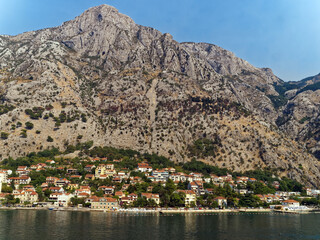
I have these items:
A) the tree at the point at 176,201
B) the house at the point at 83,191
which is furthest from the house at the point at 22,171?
the tree at the point at 176,201

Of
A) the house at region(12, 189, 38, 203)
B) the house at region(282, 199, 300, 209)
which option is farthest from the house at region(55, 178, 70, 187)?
the house at region(282, 199, 300, 209)

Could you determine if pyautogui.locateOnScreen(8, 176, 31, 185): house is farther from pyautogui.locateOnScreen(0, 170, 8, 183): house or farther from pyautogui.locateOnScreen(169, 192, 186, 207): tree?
pyautogui.locateOnScreen(169, 192, 186, 207): tree

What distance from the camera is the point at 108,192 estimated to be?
120 m

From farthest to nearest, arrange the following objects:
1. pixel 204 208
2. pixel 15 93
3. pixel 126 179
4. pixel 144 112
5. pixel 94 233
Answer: pixel 144 112 → pixel 15 93 → pixel 126 179 → pixel 204 208 → pixel 94 233

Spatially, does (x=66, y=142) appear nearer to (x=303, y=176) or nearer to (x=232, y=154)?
(x=232, y=154)

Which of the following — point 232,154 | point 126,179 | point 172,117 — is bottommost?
point 126,179

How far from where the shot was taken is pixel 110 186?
12338 centimetres

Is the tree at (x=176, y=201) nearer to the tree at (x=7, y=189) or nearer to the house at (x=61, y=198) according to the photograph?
the house at (x=61, y=198)

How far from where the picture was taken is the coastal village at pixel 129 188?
10928cm

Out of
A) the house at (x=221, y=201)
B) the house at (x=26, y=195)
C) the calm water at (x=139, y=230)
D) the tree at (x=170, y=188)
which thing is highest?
the tree at (x=170, y=188)

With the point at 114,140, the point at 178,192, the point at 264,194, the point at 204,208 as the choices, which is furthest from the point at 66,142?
the point at 264,194

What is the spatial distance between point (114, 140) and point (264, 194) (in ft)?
284

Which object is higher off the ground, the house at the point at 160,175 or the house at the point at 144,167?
the house at the point at 144,167

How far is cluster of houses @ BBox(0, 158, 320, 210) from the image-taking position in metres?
110
